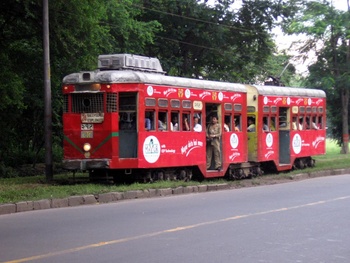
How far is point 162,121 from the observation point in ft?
66.0

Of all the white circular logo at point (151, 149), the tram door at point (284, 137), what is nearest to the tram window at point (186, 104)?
the white circular logo at point (151, 149)

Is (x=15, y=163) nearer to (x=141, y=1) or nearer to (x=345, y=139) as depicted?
(x=141, y=1)

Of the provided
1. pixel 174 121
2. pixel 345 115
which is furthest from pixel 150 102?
pixel 345 115

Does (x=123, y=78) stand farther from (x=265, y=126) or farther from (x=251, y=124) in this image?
(x=265, y=126)

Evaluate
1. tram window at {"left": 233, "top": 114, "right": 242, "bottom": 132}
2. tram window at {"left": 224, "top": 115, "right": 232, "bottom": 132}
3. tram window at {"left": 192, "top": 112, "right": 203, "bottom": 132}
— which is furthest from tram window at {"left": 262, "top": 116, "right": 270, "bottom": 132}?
tram window at {"left": 192, "top": 112, "right": 203, "bottom": 132}

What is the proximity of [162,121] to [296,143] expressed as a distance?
364 inches

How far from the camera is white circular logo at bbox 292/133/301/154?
27.3 meters

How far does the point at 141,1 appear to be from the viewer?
32.9 metres

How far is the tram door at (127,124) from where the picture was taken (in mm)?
18969

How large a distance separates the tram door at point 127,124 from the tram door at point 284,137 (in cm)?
969

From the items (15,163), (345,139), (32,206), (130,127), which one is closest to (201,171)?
(130,127)

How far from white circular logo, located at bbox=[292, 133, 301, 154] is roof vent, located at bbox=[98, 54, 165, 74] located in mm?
A: 8939

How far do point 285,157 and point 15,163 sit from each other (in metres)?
11.8

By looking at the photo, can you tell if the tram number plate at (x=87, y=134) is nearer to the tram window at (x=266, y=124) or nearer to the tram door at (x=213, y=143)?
the tram door at (x=213, y=143)
